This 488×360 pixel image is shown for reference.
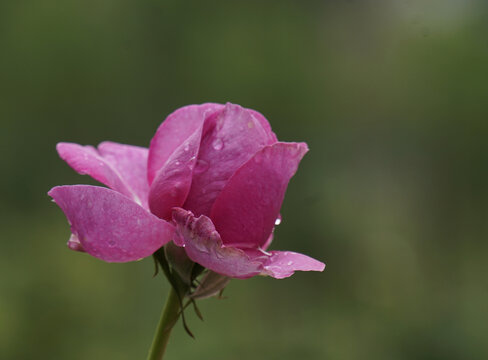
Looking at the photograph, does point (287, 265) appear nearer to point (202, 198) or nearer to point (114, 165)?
point (202, 198)

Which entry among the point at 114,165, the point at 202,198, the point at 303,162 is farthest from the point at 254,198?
the point at 303,162

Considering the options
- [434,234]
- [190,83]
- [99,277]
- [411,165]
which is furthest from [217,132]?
[411,165]

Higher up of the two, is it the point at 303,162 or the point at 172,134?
the point at 172,134

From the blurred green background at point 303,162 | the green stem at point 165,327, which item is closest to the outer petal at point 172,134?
the green stem at point 165,327

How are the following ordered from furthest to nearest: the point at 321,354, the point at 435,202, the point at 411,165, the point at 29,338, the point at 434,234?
the point at 411,165, the point at 435,202, the point at 434,234, the point at 321,354, the point at 29,338

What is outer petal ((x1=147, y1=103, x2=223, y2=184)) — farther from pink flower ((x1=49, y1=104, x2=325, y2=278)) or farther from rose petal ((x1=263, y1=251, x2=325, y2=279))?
rose petal ((x1=263, y1=251, x2=325, y2=279))

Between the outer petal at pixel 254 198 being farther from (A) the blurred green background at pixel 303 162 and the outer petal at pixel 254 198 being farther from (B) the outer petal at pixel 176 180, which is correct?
(A) the blurred green background at pixel 303 162

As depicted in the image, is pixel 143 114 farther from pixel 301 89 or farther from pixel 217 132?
pixel 217 132
